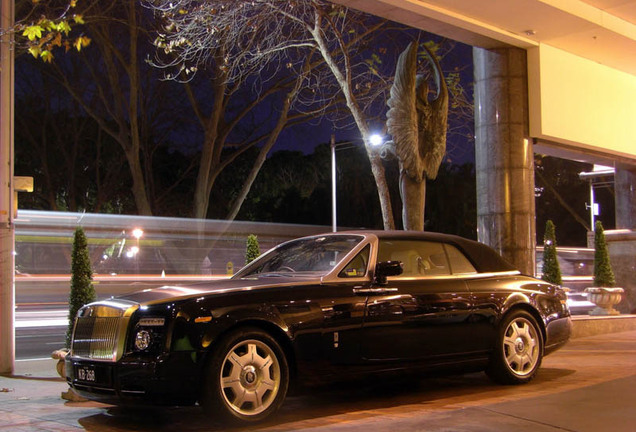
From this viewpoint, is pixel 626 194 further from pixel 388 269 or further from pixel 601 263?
pixel 388 269

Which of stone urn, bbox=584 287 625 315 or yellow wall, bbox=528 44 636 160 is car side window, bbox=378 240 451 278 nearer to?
yellow wall, bbox=528 44 636 160

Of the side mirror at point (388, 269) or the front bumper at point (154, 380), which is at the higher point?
the side mirror at point (388, 269)

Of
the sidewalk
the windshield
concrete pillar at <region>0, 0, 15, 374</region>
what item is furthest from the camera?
concrete pillar at <region>0, 0, 15, 374</region>

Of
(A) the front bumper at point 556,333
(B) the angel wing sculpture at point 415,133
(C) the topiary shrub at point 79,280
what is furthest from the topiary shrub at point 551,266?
(C) the topiary shrub at point 79,280

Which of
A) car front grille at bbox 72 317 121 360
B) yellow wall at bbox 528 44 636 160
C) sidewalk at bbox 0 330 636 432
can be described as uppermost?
yellow wall at bbox 528 44 636 160

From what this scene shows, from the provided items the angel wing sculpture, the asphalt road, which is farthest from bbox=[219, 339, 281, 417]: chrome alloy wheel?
the asphalt road

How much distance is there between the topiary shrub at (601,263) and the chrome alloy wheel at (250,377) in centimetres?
1019

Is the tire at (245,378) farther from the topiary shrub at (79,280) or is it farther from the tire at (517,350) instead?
the topiary shrub at (79,280)

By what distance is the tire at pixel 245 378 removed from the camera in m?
5.40

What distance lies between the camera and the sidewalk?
5500mm

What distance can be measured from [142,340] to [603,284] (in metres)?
11.2

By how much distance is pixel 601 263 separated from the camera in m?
14.2

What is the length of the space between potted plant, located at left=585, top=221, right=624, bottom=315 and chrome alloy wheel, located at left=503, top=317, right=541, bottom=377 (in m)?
7.31

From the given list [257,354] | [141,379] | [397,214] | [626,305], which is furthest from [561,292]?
[397,214]
